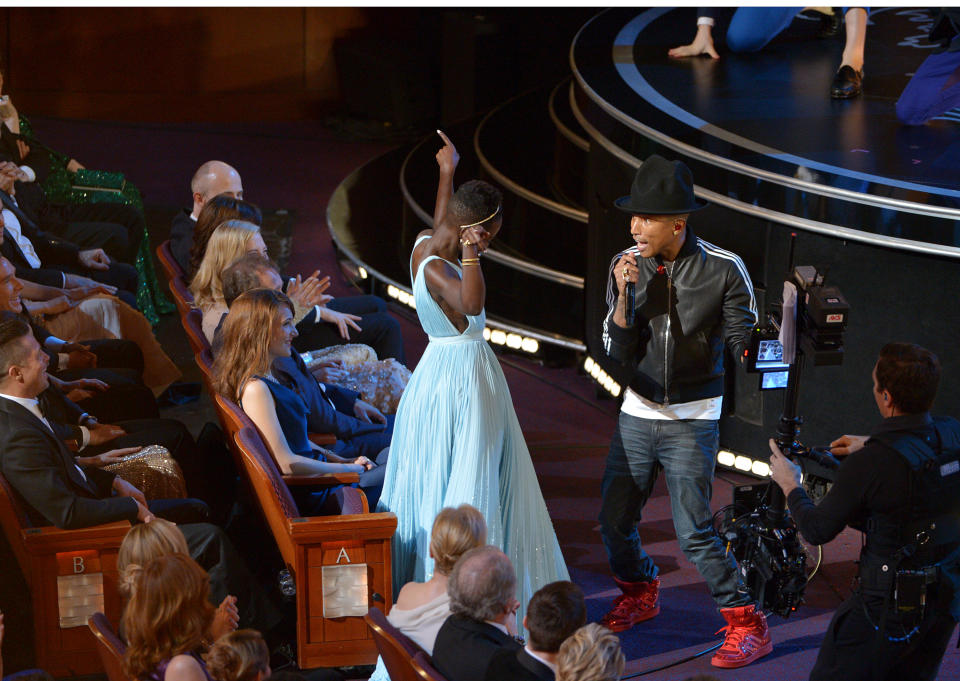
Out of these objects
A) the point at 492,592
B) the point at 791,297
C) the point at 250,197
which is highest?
the point at 791,297

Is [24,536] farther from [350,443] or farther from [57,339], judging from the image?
[57,339]

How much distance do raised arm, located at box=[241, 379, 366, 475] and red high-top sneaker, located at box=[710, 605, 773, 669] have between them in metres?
1.40

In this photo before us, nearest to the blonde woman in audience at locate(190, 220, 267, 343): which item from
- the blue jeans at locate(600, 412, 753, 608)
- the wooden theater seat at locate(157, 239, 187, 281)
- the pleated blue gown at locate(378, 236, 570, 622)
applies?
the wooden theater seat at locate(157, 239, 187, 281)

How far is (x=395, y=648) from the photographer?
107 inches

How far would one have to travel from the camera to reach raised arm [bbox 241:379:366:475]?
3758 millimetres

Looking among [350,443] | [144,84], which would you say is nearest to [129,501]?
[350,443]

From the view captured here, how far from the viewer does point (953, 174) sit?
189 inches

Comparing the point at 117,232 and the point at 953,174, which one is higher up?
the point at 953,174

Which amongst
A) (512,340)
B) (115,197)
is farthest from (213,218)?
(115,197)

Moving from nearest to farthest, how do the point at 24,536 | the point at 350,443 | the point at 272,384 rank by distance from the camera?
the point at 24,536, the point at 272,384, the point at 350,443

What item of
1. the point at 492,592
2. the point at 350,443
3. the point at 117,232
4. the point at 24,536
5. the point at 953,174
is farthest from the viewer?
the point at 117,232

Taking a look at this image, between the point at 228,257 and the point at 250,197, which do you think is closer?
the point at 228,257

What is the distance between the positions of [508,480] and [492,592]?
3.19 feet

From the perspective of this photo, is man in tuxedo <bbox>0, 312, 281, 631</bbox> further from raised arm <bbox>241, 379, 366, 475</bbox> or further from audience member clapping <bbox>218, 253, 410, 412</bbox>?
audience member clapping <bbox>218, 253, 410, 412</bbox>
